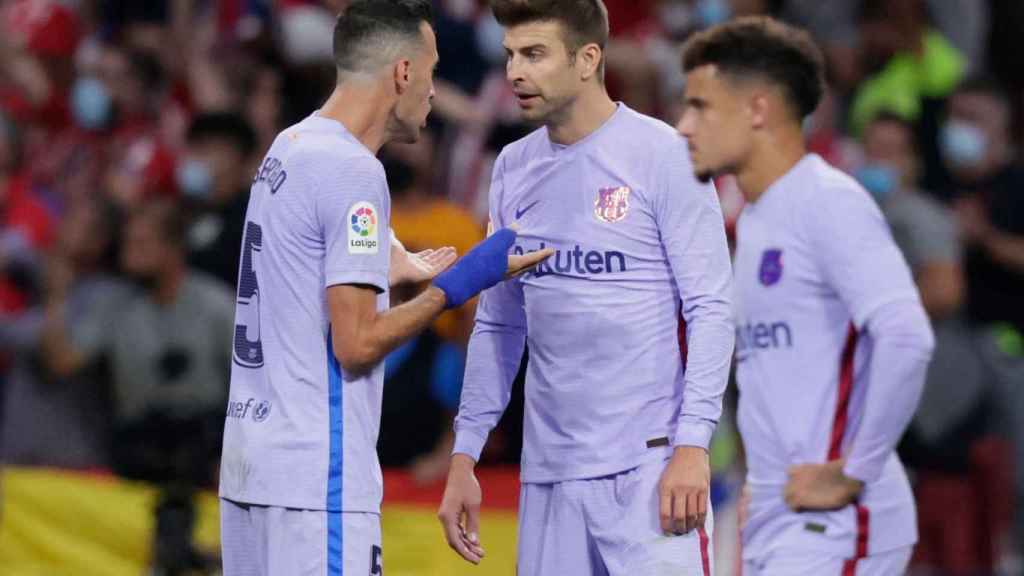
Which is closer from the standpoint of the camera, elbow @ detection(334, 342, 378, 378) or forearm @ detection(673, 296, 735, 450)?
elbow @ detection(334, 342, 378, 378)

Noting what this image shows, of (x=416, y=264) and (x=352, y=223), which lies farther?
(x=416, y=264)

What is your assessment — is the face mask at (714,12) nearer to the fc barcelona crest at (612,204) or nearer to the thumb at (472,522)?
the fc barcelona crest at (612,204)

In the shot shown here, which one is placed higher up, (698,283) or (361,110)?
(361,110)

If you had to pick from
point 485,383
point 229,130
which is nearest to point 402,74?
point 485,383

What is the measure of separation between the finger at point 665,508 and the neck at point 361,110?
1148mm

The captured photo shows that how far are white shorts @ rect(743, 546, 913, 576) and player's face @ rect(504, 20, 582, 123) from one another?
1388 mm

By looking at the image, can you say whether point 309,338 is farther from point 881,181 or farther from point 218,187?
point 218,187

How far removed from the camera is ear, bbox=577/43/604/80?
493 centimetres

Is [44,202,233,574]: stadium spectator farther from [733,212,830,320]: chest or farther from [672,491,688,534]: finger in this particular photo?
[672,491,688,534]: finger

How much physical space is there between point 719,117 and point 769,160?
0.63 ft

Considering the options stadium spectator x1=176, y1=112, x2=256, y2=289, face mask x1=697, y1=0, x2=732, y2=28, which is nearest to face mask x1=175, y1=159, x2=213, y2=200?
stadium spectator x1=176, y1=112, x2=256, y2=289

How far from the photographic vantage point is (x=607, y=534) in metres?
4.81

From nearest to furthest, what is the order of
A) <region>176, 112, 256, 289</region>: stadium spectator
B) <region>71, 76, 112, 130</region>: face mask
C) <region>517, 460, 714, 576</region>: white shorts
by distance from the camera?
<region>517, 460, 714, 576</region>: white shorts
<region>176, 112, 256, 289</region>: stadium spectator
<region>71, 76, 112, 130</region>: face mask

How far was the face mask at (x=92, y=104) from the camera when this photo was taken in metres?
10.9
